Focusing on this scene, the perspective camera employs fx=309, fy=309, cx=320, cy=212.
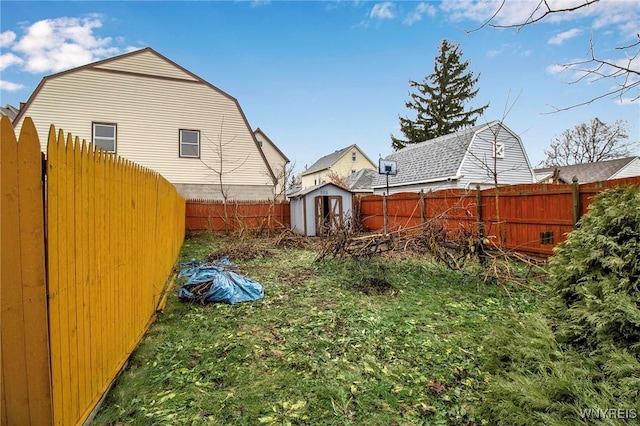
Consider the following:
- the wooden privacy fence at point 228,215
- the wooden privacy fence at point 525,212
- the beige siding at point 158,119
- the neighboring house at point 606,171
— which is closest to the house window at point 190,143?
the beige siding at point 158,119

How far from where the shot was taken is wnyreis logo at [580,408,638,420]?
1.38 m

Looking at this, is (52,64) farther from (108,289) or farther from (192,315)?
(108,289)

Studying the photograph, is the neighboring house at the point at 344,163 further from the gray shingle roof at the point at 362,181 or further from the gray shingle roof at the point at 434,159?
the gray shingle roof at the point at 434,159

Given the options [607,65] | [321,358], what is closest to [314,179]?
[321,358]

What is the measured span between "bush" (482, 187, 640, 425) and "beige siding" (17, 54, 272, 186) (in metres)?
13.4

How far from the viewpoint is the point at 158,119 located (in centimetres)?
1309

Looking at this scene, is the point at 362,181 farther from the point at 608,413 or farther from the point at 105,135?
the point at 608,413

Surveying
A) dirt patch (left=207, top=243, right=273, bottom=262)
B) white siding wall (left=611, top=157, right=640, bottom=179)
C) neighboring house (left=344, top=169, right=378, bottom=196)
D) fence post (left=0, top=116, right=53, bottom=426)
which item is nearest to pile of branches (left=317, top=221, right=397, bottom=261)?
dirt patch (left=207, top=243, right=273, bottom=262)

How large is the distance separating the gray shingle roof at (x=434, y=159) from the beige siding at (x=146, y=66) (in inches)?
458

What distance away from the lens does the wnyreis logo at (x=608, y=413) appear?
4.51 ft

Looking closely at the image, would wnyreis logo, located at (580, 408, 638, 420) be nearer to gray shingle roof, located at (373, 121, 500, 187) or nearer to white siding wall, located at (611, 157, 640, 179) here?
gray shingle roof, located at (373, 121, 500, 187)

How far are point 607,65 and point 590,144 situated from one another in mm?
35481

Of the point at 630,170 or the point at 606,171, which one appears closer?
the point at 630,170

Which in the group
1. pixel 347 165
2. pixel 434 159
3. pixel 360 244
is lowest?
pixel 360 244
